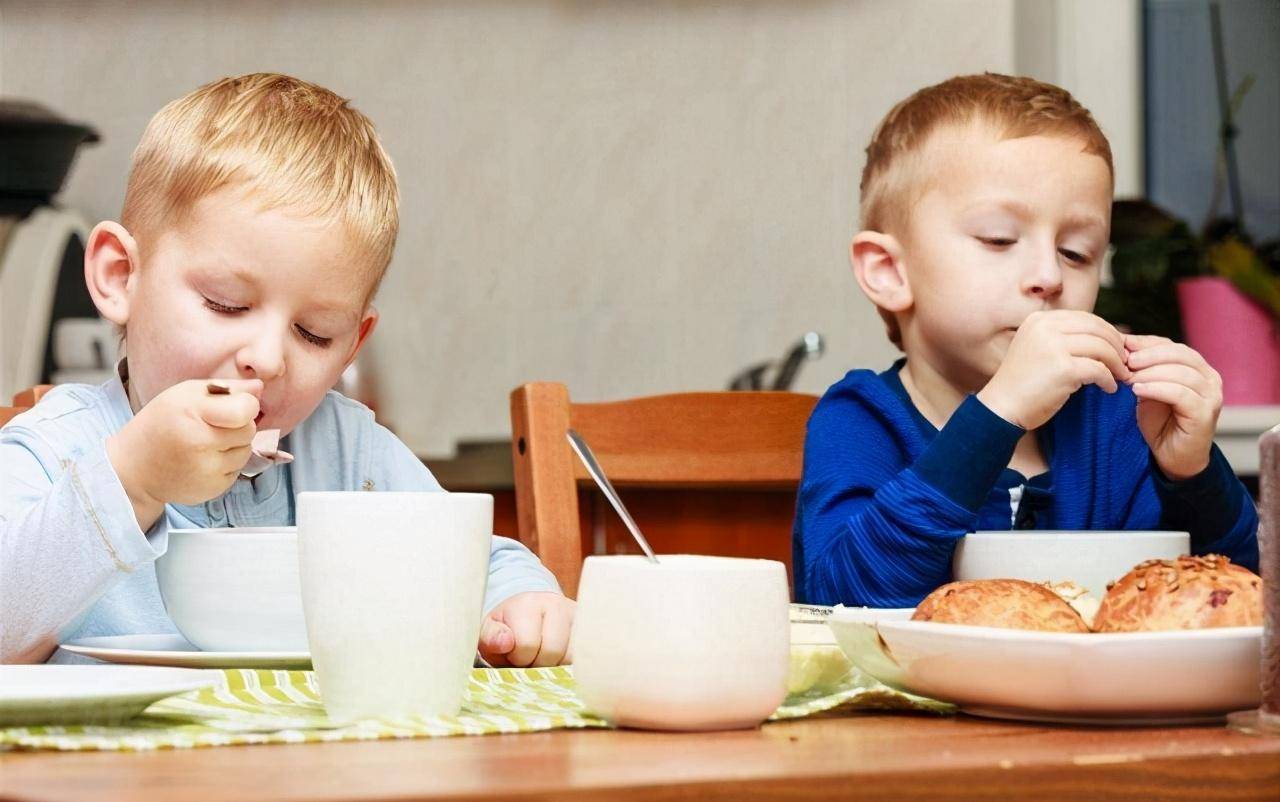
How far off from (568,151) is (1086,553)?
92.8 inches

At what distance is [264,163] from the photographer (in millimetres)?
1074

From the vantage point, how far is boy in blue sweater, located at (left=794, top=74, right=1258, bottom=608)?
3.56 feet

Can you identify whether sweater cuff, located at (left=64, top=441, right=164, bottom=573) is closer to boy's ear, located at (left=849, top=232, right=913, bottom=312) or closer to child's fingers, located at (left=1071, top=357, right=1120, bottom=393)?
child's fingers, located at (left=1071, top=357, right=1120, bottom=393)

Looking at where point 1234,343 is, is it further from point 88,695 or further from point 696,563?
point 88,695

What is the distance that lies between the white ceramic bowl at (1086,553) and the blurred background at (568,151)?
2165mm

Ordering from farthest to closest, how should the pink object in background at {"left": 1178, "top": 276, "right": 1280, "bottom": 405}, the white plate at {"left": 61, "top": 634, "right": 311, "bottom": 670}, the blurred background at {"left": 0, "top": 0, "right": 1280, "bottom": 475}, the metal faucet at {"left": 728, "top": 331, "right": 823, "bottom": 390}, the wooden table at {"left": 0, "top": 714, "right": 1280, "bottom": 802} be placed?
the blurred background at {"left": 0, "top": 0, "right": 1280, "bottom": 475} < the metal faucet at {"left": 728, "top": 331, "right": 823, "bottom": 390} < the pink object in background at {"left": 1178, "top": 276, "right": 1280, "bottom": 405} < the white plate at {"left": 61, "top": 634, "right": 311, "bottom": 670} < the wooden table at {"left": 0, "top": 714, "right": 1280, "bottom": 802}

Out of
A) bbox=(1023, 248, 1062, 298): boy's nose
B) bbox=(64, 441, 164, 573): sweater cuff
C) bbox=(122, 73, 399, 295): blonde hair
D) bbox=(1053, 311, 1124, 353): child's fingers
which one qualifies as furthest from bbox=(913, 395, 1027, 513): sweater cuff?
bbox=(64, 441, 164, 573): sweater cuff

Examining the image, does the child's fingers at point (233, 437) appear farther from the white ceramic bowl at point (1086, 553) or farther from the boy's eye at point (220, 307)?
the white ceramic bowl at point (1086, 553)

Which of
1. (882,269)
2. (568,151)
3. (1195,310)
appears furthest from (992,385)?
(568,151)

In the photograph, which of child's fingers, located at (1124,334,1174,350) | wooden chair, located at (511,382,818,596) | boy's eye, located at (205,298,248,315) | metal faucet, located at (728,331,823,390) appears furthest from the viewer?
metal faucet, located at (728,331,823,390)

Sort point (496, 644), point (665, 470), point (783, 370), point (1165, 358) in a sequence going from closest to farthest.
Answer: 1. point (496, 644)
2. point (1165, 358)
3. point (665, 470)
4. point (783, 370)

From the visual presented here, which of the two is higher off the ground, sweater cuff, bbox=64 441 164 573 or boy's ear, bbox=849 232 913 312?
boy's ear, bbox=849 232 913 312

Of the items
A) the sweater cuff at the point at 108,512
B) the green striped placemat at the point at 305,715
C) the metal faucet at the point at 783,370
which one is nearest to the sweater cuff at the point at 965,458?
the green striped placemat at the point at 305,715

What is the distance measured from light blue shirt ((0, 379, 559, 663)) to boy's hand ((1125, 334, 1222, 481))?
48cm
